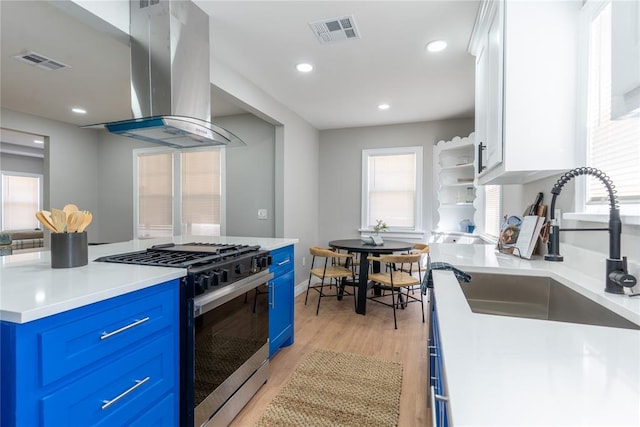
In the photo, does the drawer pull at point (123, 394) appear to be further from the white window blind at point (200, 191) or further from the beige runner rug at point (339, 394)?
the white window blind at point (200, 191)

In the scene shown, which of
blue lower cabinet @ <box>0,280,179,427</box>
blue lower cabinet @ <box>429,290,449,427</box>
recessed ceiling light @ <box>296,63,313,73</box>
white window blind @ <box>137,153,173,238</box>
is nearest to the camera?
blue lower cabinet @ <box>429,290,449,427</box>

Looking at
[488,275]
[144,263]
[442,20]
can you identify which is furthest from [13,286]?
[442,20]

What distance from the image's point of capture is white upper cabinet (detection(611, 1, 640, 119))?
2.36 feet

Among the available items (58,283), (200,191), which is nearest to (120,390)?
(58,283)

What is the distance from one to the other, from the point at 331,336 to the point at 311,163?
2.74 metres

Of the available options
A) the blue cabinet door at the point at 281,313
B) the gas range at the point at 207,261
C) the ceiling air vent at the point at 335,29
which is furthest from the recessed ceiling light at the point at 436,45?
the blue cabinet door at the point at 281,313

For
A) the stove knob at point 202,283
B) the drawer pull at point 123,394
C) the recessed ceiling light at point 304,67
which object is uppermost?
the recessed ceiling light at point 304,67

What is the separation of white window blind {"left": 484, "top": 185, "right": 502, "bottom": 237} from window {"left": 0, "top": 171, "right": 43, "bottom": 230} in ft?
29.5

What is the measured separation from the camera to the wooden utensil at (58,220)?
1339 mm

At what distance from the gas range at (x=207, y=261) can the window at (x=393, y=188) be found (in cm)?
307

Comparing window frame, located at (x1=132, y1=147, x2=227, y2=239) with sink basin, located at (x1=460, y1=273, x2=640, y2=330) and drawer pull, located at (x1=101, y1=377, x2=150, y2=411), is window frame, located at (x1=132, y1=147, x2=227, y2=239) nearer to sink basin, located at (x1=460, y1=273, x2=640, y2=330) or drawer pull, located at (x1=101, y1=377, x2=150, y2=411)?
drawer pull, located at (x1=101, y1=377, x2=150, y2=411)

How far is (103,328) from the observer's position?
1079 millimetres

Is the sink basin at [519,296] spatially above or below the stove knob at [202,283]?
below

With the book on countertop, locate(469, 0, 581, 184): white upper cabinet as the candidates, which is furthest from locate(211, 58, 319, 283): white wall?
the book on countertop
